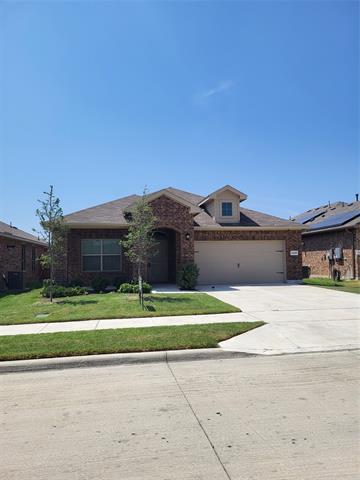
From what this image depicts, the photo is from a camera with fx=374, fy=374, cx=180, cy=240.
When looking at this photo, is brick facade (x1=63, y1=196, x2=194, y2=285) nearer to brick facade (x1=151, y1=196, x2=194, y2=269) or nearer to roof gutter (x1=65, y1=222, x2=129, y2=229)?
brick facade (x1=151, y1=196, x2=194, y2=269)

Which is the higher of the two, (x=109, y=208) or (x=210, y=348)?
(x=109, y=208)

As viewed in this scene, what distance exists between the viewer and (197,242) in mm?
19266

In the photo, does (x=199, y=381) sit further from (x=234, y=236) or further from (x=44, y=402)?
(x=234, y=236)

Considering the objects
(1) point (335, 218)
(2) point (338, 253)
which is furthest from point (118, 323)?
(1) point (335, 218)

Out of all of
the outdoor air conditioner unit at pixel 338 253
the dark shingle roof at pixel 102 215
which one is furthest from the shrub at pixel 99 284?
the outdoor air conditioner unit at pixel 338 253

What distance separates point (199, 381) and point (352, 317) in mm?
6189

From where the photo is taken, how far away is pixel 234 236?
1948 centimetres

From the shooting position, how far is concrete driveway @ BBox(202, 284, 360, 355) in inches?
279

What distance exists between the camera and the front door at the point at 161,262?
20625mm

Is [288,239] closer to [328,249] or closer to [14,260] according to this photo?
[328,249]

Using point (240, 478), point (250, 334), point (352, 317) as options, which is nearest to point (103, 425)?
point (240, 478)

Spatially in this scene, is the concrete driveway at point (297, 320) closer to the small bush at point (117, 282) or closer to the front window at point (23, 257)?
the small bush at point (117, 282)

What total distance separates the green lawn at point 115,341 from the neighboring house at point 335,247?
14.5 metres

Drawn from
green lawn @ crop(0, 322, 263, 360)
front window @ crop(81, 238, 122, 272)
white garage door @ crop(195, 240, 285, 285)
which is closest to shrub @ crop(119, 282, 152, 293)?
front window @ crop(81, 238, 122, 272)
